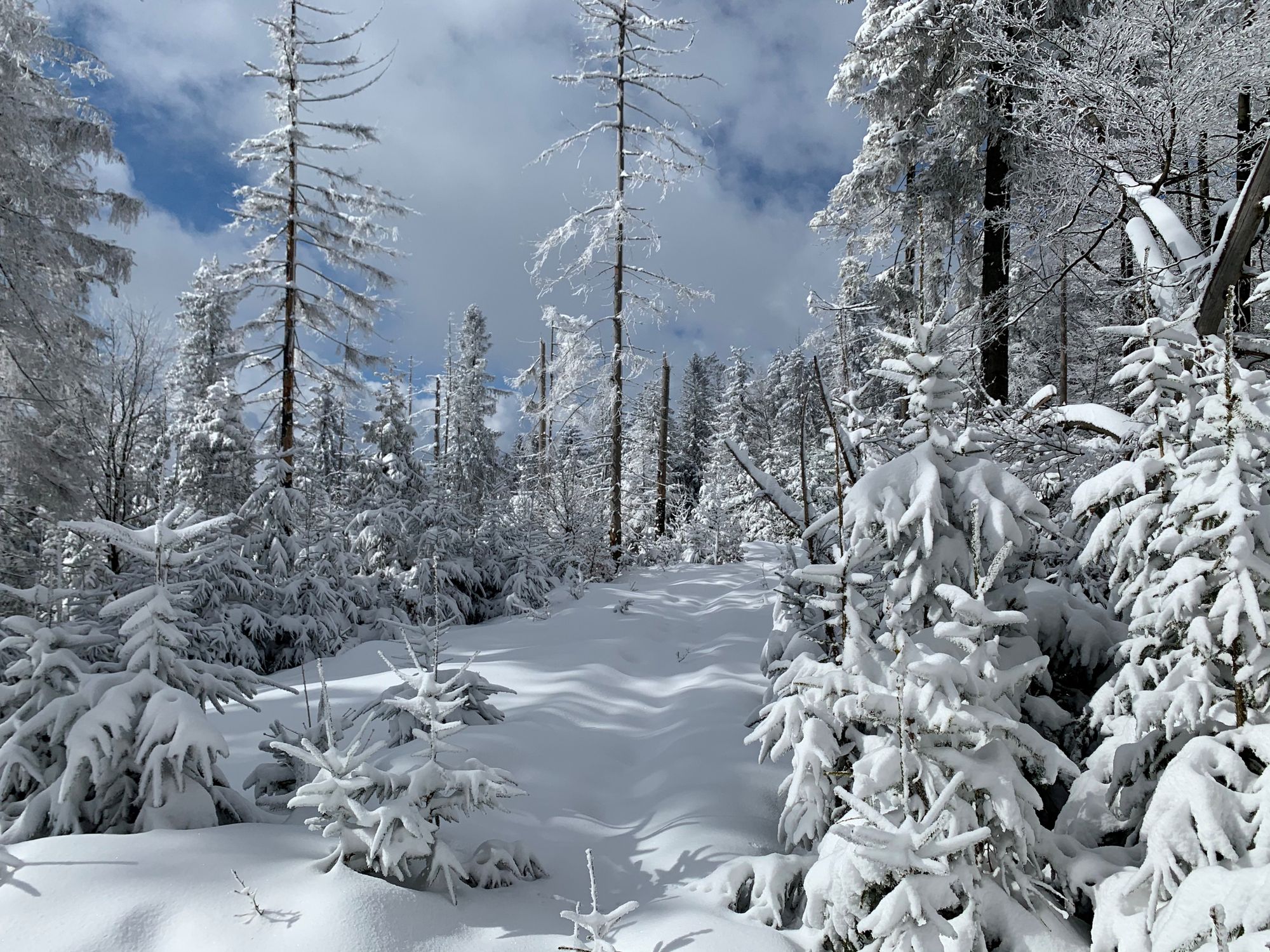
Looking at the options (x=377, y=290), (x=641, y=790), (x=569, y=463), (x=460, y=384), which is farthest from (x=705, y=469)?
(x=641, y=790)

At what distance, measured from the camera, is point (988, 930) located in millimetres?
2602

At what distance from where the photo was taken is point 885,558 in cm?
376

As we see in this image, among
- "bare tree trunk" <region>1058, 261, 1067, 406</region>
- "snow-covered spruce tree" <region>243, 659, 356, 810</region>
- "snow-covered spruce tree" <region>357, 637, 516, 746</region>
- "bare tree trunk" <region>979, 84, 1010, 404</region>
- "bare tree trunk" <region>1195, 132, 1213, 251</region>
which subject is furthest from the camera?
"bare tree trunk" <region>979, 84, 1010, 404</region>

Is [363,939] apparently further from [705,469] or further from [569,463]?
[705,469]

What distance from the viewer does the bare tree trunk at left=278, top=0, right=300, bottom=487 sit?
45.5ft

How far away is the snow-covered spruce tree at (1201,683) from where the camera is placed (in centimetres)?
A: 233

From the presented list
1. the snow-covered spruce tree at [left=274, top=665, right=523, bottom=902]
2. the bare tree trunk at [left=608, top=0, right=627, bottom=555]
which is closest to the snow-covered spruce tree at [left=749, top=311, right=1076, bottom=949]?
the snow-covered spruce tree at [left=274, top=665, right=523, bottom=902]

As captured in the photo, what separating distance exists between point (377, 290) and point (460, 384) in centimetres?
1747

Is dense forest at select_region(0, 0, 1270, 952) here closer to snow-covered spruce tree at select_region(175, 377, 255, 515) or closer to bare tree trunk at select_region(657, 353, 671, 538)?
snow-covered spruce tree at select_region(175, 377, 255, 515)

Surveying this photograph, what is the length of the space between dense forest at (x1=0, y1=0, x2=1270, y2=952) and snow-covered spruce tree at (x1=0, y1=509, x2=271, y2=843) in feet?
0.06

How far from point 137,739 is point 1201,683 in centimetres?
451

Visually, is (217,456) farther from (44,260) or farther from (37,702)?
(37,702)

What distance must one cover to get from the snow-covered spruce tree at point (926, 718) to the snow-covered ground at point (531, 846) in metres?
0.66

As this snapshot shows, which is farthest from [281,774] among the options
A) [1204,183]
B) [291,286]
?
[291,286]
